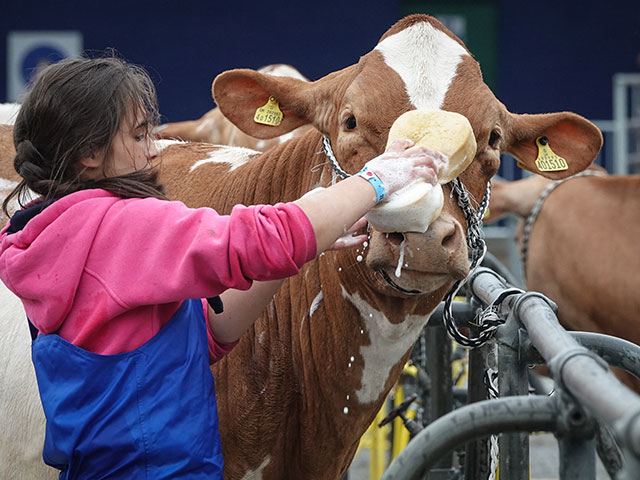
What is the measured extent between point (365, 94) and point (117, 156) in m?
0.71

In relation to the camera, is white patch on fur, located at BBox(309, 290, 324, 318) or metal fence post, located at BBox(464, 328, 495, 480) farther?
metal fence post, located at BBox(464, 328, 495, 480)

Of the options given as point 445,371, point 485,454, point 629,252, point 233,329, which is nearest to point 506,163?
point 629,252

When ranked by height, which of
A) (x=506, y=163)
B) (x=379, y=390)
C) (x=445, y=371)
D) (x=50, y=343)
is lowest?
(x=506, y=163)

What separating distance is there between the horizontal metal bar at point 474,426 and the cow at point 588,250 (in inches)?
147

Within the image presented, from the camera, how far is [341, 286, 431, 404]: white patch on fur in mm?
2271

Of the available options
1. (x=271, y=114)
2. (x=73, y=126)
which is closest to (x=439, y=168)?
(x=73, y=126)

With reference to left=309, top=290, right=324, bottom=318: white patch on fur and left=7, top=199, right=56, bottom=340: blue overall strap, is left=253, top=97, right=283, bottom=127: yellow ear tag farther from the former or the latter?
left=7, top=199, right=56, bottom=340: blue overall strap

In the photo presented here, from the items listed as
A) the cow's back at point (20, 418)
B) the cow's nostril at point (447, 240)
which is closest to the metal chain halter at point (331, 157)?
the cow's nostril at point (447, 240)

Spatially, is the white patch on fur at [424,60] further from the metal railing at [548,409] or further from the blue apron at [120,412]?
the blue apron at [120,412]

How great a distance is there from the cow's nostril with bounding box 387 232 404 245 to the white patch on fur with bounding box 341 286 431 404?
40 cm

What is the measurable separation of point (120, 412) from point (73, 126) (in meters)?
0.55

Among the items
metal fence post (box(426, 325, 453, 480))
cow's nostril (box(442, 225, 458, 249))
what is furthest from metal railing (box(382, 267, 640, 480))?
metal fence post (box(426, 325, 453, 480))

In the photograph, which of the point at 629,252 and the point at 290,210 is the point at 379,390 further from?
the point at 629,252

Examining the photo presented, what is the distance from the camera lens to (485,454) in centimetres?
255
